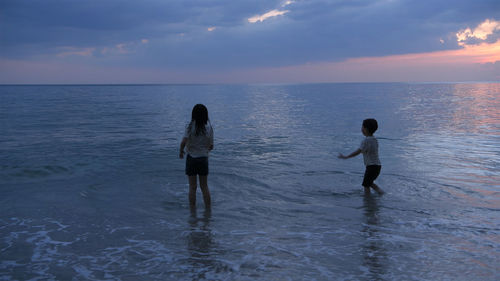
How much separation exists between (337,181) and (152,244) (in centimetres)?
528

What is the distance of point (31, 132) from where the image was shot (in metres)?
19.1

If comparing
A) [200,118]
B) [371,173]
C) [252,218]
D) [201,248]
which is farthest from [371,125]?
[201,248]

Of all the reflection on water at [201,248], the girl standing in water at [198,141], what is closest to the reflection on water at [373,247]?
the reflection on water at [201,248]

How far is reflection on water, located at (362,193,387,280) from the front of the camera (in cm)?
434

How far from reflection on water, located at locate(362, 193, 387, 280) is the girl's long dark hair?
314 cm

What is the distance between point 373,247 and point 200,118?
3.36m

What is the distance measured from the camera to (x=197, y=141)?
20.3 ft

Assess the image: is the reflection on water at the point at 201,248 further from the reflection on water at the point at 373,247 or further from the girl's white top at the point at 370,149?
the girl's white top at the point at 370,149

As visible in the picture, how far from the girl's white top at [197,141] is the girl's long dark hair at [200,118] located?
5 cm

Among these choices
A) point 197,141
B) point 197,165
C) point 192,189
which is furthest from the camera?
point 192,189

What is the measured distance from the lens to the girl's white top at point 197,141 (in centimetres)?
614

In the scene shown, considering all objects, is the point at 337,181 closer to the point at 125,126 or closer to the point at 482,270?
the point at 482,270

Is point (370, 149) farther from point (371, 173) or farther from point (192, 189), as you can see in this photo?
point (192, 189)

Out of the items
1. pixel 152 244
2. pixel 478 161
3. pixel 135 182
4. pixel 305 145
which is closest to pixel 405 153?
pixel 478 161
